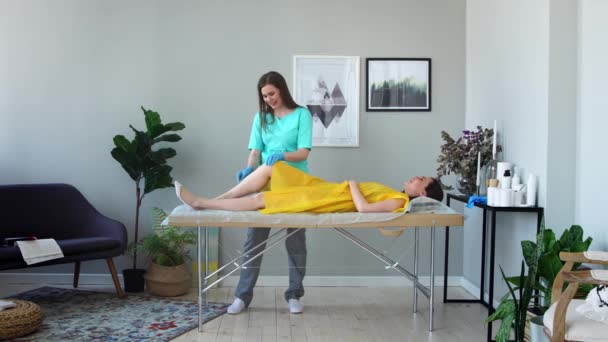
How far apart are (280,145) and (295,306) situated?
3.05 ft

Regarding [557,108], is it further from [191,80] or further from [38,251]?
[38,251]

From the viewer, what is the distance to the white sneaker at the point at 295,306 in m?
3.63

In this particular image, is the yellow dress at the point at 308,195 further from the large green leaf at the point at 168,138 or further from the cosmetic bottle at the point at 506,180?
the large green leaf at the point at 168,138

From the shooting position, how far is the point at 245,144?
4.37 m

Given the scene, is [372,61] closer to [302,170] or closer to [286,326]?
[302,170]

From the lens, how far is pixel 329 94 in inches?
171

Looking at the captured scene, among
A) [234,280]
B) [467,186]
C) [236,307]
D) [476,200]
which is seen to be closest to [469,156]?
[467,186]

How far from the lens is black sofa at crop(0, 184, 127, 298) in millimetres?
3902

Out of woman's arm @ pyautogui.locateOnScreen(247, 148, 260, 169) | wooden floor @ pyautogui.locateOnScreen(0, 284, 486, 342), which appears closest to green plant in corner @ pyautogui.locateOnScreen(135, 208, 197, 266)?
wooden floor @ pyautogui.locateOnScreen(0, 284, 486, 342)

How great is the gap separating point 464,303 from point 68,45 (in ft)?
10.1

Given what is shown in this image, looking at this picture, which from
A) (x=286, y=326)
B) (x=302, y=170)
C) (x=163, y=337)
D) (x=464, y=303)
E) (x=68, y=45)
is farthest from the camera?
(x=68, y=45)

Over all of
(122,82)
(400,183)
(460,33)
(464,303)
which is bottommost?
(464,303)

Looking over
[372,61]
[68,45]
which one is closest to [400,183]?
[372,61]

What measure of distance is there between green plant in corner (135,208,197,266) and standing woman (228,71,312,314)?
635mm
